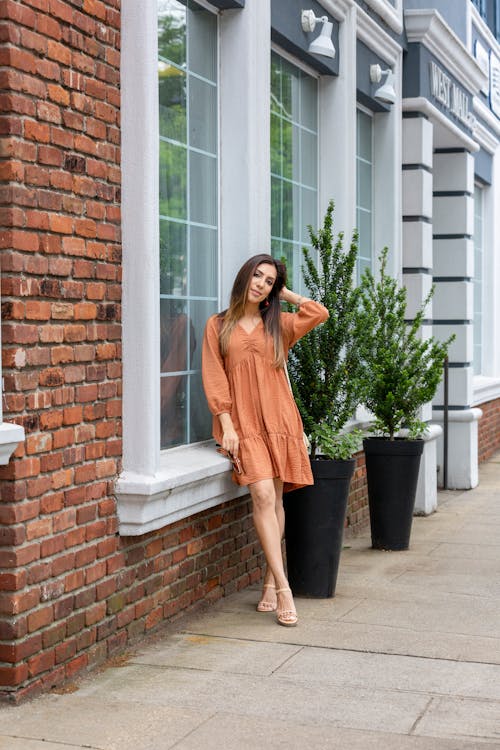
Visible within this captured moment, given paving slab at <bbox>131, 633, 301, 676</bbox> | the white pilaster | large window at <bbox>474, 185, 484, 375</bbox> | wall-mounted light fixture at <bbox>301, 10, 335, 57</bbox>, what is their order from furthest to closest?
large window at <bbox>474, 185, 484, 375</bbox>
wall-mounted light fixture at <bbox>301, 10, 335, 57</bbox>
the white pilaster
paving slab at <bbox>131, 633, 301, 676</bbox>

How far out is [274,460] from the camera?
673cm

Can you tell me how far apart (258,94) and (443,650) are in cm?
331

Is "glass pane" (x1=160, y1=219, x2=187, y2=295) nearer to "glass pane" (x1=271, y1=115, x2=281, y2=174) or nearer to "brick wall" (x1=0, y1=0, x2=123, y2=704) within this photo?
"brick wall" (x1=0, y1=0, x2=123, y2=704)

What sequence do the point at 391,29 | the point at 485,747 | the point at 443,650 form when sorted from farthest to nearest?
the point at 391,29
the point at 443,650
the point at 485,747

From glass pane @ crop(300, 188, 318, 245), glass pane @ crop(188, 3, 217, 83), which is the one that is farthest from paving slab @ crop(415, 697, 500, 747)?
glass pane @ crop(300, 188, 318, 245)

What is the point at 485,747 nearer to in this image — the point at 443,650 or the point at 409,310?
the point at 443,650

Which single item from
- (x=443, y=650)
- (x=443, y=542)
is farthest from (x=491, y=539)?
(x=443, y=650)

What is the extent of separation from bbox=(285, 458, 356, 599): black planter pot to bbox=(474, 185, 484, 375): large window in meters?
8.45

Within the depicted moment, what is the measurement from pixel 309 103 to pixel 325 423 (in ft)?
9.12

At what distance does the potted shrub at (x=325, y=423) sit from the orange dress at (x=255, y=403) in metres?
0.42

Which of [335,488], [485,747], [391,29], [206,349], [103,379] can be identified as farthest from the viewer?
[391,29]

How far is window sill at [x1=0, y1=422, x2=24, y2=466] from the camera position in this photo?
15.3ft

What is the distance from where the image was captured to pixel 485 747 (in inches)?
180

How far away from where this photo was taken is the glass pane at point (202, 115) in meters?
6.86
